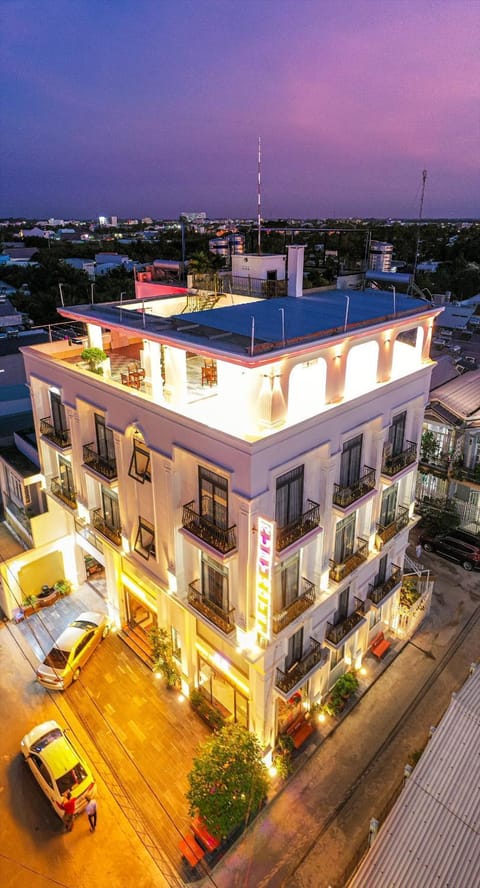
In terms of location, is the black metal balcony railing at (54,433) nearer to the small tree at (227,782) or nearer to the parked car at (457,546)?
the small tree at (227,782)

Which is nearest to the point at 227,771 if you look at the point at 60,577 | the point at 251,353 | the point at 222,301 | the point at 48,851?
the point at 48,851

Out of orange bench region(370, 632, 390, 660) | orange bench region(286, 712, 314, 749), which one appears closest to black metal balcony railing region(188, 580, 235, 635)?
orange bench region(286, 712, 314, 749)

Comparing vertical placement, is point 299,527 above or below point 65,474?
above

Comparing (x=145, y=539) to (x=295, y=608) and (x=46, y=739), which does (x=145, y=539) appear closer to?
(x=295, y=608)

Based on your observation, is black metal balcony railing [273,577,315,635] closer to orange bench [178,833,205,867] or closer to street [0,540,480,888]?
street [0,540,480,888]

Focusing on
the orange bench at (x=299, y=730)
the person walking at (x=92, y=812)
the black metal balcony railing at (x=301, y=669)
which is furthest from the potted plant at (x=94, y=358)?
the orange bench at (x=299, y=730)

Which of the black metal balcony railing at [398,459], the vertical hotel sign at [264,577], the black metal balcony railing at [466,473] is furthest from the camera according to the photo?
the black metal balcony railing at [466,473]

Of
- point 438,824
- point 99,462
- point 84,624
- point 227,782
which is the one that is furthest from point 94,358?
point 438,824
